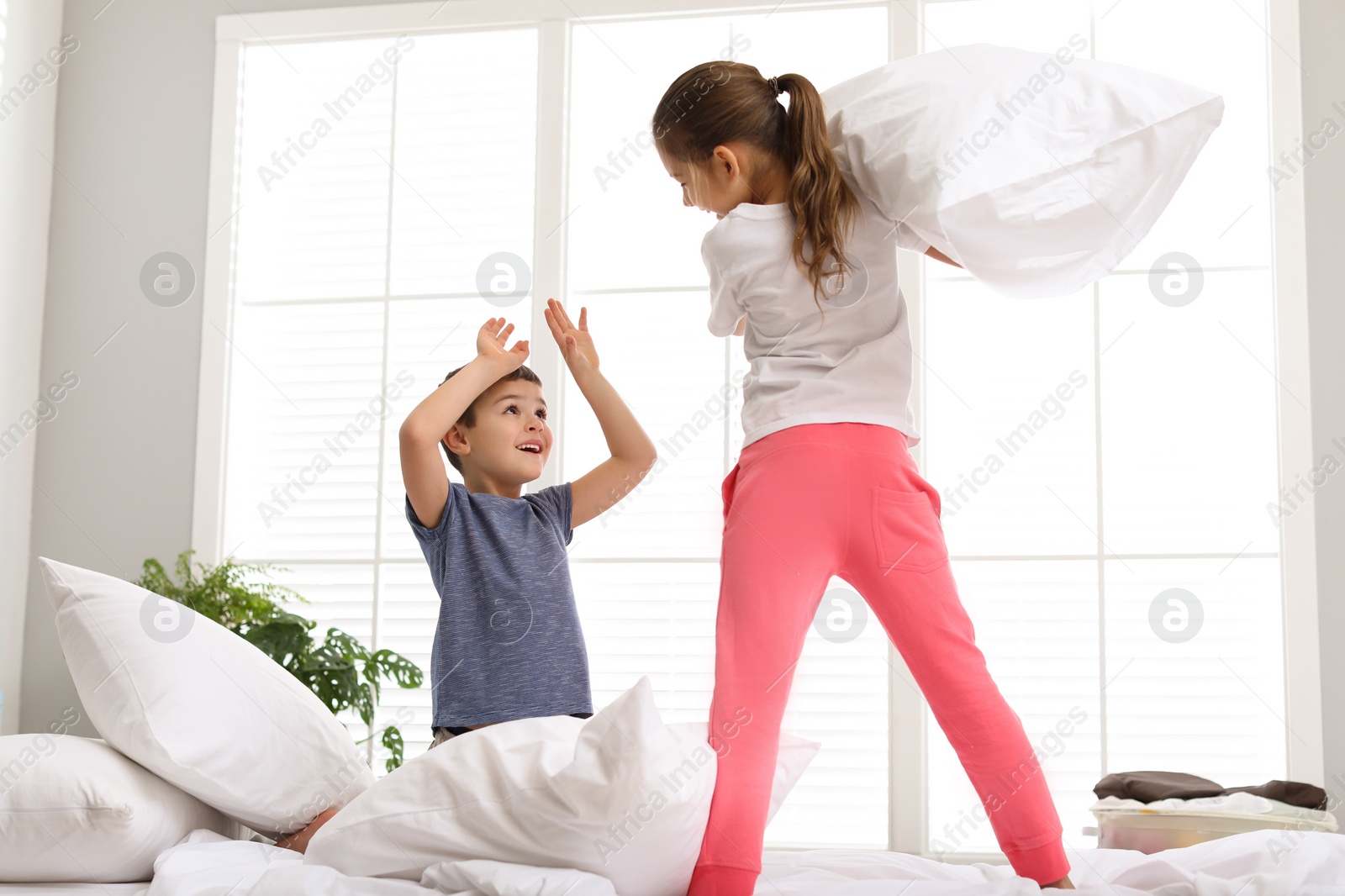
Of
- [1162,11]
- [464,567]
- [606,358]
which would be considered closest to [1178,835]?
[464,567]

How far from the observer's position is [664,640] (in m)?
2.61

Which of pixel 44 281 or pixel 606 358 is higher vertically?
pixel 44 281

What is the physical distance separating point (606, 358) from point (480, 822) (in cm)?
179

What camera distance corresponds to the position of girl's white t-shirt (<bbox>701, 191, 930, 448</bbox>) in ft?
4.38

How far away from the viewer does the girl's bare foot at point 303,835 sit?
→ 1.31 m

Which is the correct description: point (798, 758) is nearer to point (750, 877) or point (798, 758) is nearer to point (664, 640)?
point (750, 877)

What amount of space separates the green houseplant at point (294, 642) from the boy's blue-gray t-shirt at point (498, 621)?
37.8 inches

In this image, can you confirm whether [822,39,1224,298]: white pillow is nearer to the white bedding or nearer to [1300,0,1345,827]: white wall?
the white bedding

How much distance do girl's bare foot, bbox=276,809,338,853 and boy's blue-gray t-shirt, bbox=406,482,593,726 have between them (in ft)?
0.56

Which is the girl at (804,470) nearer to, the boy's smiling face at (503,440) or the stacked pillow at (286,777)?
the stacked pillow at (286,777)

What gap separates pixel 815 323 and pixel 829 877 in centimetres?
65

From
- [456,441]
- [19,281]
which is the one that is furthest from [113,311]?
[456,441]

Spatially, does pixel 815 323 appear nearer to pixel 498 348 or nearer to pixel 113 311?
pixel 498 348

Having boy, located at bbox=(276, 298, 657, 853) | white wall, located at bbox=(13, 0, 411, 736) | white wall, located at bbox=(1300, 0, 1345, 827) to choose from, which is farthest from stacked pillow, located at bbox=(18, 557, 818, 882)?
white wall, located at bbox=(1300, 0, 1345, 827)
